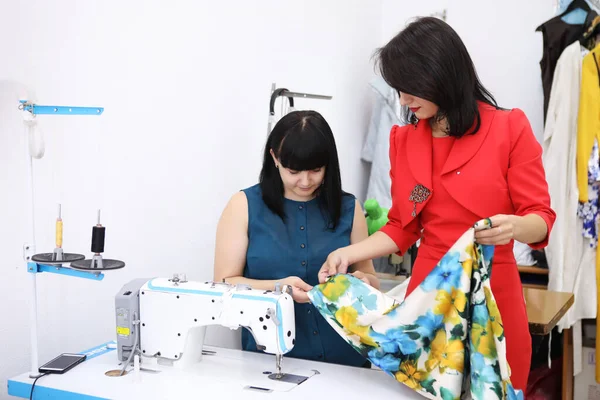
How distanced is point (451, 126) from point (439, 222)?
23 centimetres

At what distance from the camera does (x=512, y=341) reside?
1586mm

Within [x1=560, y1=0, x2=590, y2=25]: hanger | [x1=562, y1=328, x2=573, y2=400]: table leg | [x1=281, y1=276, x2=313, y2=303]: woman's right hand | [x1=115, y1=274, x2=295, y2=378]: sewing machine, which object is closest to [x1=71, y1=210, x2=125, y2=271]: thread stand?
[x1=115, y1=274, x2=295, y2=378]: sewing machine

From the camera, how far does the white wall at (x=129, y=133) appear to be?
1.65m

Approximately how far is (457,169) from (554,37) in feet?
7.25

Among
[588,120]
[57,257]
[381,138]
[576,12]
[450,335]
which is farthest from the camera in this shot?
[381,138]

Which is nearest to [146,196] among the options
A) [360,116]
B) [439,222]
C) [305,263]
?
[305,263]

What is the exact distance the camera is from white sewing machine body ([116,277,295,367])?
1.52 metres

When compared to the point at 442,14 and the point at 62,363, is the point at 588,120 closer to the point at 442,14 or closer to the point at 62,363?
the point at 442,14

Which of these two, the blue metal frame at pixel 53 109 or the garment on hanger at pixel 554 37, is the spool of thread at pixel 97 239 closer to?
the blue metal frame at pixel 53 109

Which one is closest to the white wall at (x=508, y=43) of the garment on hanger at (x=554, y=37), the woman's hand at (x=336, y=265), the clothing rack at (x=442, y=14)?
the clothing rack at (x=442, y=14)

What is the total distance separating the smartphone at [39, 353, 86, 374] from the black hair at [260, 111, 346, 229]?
0.64m

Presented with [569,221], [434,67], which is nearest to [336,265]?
[434,67]

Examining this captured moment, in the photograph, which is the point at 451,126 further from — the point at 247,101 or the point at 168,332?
the point at 247,101

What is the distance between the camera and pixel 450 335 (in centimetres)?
138
